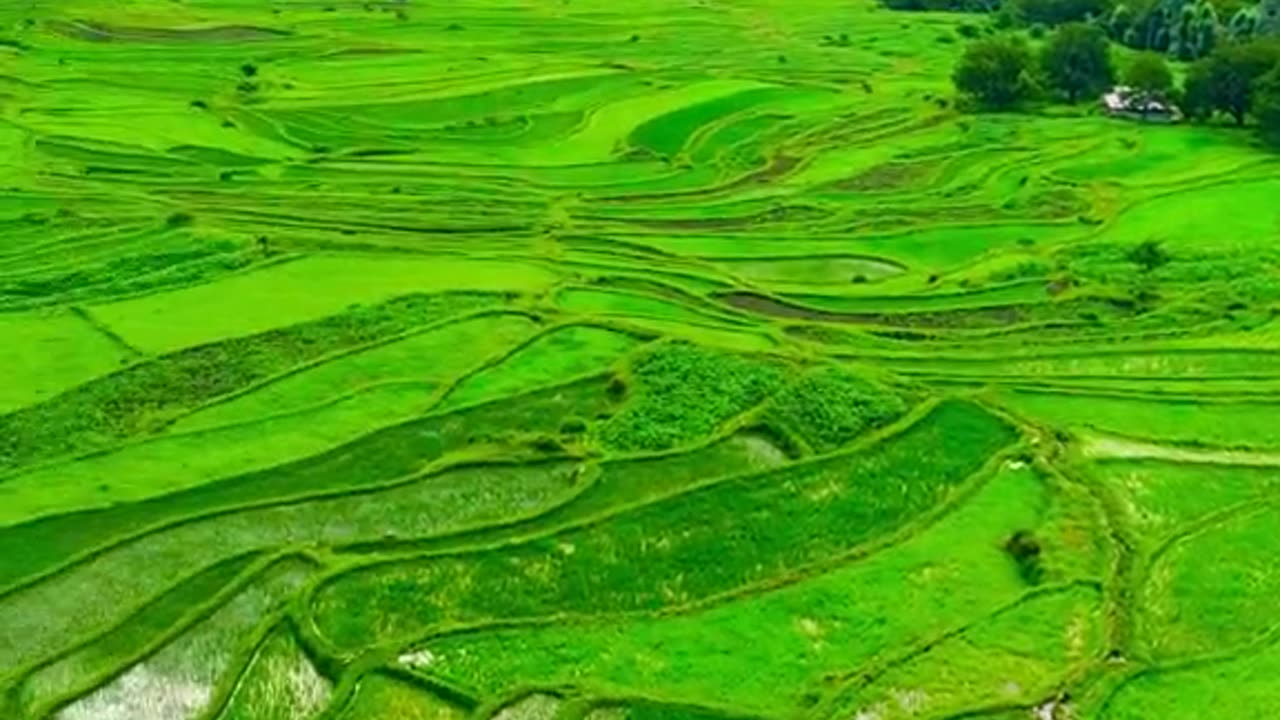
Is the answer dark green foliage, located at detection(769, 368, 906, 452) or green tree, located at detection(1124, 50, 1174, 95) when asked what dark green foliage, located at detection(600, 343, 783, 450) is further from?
green tree, located at detection(1124, 50, 1174, 95)

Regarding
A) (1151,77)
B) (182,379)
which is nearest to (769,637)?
(182,379)

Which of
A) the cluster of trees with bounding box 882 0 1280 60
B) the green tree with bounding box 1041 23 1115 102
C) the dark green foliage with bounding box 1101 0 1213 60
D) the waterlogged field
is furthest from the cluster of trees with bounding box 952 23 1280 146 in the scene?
the dark green foliage with bounding box 1101 0 1213 60

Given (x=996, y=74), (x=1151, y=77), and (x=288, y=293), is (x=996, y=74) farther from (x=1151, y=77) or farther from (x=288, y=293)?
(x=288, y=293)

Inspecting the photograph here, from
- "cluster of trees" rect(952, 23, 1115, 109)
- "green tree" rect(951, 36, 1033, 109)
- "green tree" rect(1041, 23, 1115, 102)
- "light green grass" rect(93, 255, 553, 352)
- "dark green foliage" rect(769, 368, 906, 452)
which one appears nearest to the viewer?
"dark green foliage" rect(769, 368, 906, 452)

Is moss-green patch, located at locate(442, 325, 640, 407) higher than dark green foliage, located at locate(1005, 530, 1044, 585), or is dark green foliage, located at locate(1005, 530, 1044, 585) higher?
dark green foliage, located at locate(1005, 530, 1044, 585)

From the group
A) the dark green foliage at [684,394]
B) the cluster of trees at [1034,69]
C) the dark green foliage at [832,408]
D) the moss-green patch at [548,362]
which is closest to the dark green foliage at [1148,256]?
the dark green foliage at [832,408]

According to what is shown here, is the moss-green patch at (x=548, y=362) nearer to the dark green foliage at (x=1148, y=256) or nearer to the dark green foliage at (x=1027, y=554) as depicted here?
the dark green foliage at (x=1027, y=554)
